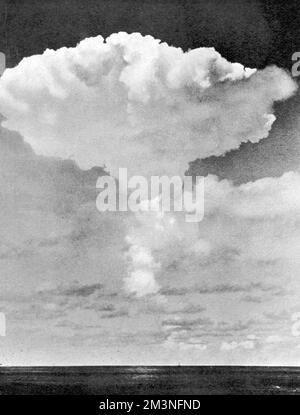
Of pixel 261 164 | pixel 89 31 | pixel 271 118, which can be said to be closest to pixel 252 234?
pixel 261 164

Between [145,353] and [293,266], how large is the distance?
1.56m

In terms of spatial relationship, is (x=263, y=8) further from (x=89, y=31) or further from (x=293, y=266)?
(x=293, y=266)

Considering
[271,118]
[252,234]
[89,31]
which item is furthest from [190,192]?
[89,31]

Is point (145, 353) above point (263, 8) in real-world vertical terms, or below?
below

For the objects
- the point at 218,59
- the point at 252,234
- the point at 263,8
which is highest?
the point at 263,8

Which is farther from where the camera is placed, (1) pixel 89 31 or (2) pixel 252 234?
(2) pixel 252 234

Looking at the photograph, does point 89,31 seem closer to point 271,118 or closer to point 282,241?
point 271,118

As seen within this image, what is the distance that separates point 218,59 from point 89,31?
3.57 feet

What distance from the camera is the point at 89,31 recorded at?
3.62 m

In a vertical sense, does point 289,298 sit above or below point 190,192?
below
